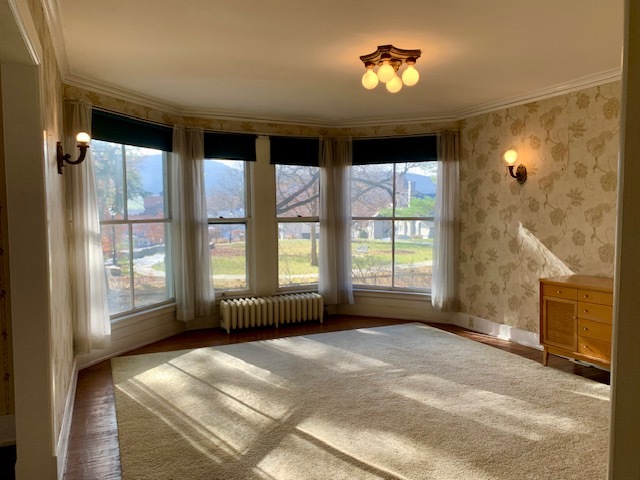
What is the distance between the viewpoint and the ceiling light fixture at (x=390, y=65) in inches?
129

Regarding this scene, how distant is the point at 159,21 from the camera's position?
115 inches

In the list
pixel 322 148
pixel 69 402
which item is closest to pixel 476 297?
pixel 322 148

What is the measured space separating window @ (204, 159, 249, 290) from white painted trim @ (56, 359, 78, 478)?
2.27 metres

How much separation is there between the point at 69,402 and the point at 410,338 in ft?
11.2

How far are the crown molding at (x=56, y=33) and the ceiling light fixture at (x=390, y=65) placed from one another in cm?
201

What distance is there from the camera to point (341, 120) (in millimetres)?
6098

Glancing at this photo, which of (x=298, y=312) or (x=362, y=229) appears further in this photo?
(x=362, y=229)

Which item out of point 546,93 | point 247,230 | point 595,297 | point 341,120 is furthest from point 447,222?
point 247,230

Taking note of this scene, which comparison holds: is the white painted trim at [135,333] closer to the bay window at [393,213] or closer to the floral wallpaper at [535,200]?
the bay window at [393,213]

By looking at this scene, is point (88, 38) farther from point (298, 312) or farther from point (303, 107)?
point (298, 312)

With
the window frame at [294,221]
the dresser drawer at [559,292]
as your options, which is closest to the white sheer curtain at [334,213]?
the window frame at [294,221]

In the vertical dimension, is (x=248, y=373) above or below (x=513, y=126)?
below

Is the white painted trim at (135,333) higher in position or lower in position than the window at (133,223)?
lower

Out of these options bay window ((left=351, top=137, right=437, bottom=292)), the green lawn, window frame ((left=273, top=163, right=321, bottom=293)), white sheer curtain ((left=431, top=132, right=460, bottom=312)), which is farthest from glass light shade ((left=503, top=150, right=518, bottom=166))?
window frame ((left=273, top=163, right=321, bottom=293))
